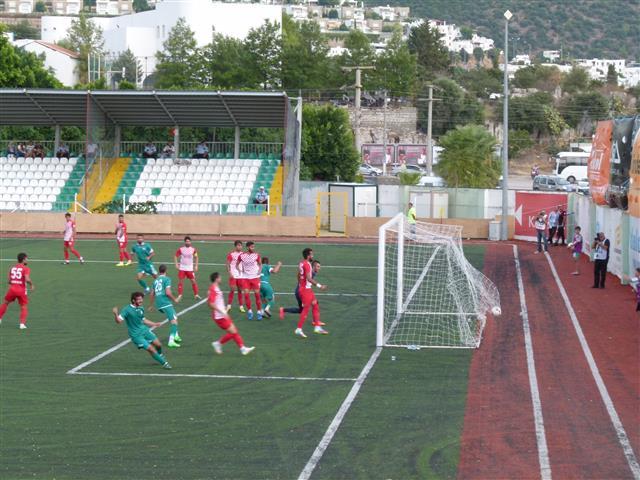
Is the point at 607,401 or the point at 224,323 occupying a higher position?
the point at 224,323

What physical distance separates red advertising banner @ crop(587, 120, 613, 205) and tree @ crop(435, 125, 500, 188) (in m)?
27.6

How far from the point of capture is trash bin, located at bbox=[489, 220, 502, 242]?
158 ft

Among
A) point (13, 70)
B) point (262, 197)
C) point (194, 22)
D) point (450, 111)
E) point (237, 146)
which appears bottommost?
point (262, 197)

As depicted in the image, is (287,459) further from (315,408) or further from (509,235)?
(509,235)

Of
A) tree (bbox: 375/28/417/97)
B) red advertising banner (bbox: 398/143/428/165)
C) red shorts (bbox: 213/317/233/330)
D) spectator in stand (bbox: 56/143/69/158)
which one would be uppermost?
tree (bbox: 375/28/417/97)

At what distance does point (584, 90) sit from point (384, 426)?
129 metres

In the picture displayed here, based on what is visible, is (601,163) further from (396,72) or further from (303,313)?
(396,72)

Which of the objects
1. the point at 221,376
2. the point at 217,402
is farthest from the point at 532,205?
the point at 217,402

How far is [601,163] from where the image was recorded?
37.8 m

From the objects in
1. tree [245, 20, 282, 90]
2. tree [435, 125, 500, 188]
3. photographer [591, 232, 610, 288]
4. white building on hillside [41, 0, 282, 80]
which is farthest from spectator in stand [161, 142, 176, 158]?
white building on hillside [41, 0, 282, 80]

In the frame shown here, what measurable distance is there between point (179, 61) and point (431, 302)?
275 ft

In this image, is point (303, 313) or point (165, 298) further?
point (303, 313)

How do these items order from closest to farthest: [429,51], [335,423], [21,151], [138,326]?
[335,423] → [138,326] → [21,151] → [429,51]

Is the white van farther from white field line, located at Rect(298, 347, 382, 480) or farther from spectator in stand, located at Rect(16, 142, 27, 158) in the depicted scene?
white field line, located at Rect(298, 347, 382, 480)
